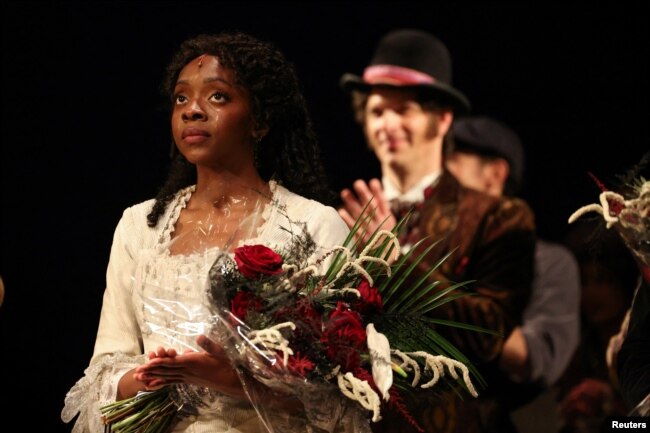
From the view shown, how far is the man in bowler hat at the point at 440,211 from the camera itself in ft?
12.4

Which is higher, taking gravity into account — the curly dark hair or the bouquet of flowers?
the curly dark hair

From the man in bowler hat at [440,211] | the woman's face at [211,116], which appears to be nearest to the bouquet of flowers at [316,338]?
the woman's face at [211,116]

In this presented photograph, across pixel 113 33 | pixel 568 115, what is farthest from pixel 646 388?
pixel 113 33

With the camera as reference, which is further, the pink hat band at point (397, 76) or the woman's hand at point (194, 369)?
the pink hat band at point (397, 76)

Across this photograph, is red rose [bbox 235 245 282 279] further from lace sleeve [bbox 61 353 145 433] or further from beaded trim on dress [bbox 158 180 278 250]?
lace sleeve [bbox 61 353 145 433]

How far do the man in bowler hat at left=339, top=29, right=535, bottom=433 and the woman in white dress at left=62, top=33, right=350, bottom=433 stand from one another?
2.12 feet

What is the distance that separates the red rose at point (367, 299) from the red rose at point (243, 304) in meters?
0.23

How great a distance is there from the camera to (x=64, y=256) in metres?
3.82

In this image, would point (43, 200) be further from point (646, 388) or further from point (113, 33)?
point (646, 388)

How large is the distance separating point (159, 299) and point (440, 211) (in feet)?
5.26

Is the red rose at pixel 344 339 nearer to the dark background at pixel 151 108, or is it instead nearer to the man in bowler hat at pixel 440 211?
the man in bowler hat at pixel 440 211

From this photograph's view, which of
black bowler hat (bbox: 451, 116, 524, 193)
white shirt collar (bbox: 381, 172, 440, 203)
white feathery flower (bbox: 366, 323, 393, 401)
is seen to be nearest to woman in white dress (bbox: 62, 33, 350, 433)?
white feathery flower (bbox: 366, 323, 393, 401)

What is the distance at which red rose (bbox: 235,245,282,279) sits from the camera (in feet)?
8.18

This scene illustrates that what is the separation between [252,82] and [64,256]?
121cm
